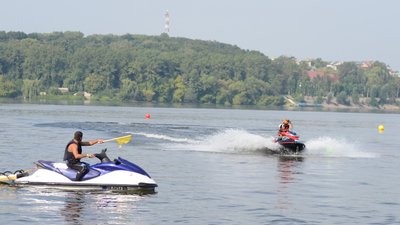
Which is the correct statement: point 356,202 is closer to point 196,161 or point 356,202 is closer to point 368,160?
point 196,161

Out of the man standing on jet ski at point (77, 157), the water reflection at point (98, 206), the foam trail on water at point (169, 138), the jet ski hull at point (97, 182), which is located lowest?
the foam trail on water at point (169, 138)

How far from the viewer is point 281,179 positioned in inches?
1268

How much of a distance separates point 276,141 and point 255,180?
39.3 ft

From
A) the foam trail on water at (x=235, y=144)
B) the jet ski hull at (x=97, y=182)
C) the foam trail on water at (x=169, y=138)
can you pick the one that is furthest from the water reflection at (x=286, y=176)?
the foam trail on water at (x=169, y=138)

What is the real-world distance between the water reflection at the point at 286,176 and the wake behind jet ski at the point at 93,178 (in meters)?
3.76

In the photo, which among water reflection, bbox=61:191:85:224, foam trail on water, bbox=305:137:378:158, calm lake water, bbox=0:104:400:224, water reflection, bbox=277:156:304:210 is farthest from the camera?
foam trail on water, bbox=305:137:378:158

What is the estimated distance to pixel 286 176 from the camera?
33344 millimetres

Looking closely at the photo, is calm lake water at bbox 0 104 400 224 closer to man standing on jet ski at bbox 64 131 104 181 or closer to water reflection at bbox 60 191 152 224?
water reflection at bbox 60 191 152 224

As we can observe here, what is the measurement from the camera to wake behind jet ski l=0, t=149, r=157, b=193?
85.4ft

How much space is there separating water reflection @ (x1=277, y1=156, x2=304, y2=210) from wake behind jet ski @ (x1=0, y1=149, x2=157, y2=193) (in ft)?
12.3

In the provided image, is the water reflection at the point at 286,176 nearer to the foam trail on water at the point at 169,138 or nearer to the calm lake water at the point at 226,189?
the calm lake water at the point at 226,189

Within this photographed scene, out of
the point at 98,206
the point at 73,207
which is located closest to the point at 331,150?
the point at 98,206

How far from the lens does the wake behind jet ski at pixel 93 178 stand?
2602cm

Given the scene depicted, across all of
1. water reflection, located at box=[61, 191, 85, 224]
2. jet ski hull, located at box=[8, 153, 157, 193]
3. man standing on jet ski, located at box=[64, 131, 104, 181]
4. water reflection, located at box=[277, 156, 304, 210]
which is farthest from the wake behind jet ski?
water reflection, located at box=[277, 156, 304, 210]
